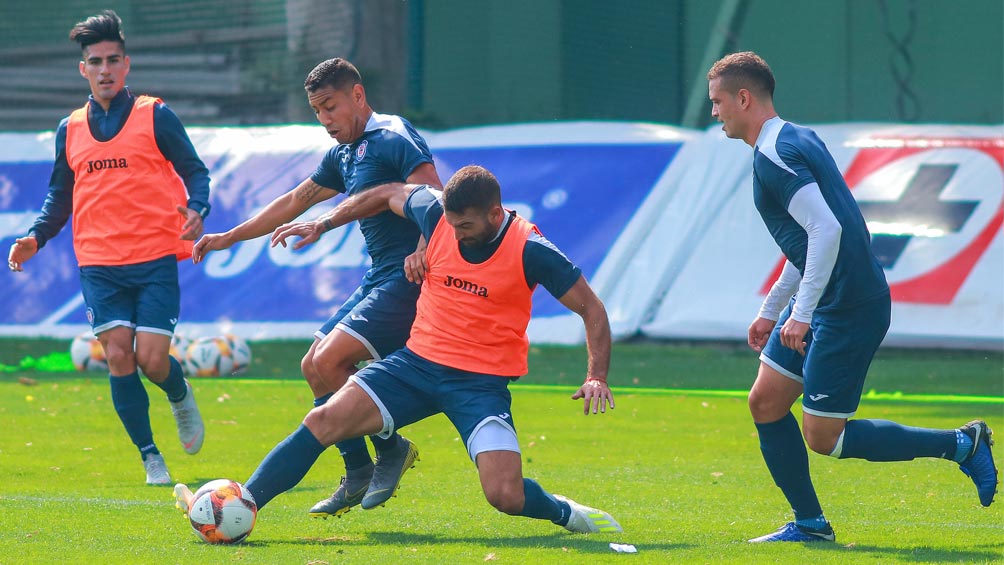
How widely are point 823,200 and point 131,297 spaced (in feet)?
13.6

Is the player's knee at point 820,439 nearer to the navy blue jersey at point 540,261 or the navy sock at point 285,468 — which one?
the navy blue jersey at point 540,261

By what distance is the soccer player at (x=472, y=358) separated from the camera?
5758 millimetres

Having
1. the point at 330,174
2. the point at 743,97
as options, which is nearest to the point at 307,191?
the point at 330,174

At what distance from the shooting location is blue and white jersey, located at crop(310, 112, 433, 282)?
6797mm

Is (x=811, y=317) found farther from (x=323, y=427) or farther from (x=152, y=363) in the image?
(x=152, y=363)

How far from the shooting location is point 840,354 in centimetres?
575

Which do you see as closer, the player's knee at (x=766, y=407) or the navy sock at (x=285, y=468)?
the navy sock at (x=285, y=468)

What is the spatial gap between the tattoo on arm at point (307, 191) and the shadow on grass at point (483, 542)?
1.83 metres

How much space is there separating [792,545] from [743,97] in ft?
6.08

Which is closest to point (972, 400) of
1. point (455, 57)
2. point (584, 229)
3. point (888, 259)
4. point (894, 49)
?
point (888, 259)

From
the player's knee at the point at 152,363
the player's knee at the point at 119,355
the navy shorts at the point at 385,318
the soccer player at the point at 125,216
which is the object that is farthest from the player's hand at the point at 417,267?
the player's knee at the point at 119,355

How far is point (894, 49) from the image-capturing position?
19.2m

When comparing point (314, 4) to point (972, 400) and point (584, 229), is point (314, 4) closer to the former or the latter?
point (584, 229)

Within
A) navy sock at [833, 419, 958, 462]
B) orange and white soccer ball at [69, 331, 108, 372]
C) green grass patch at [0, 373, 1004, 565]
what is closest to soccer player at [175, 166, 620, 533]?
green grass patch at [0, 373, 1004, 565]
